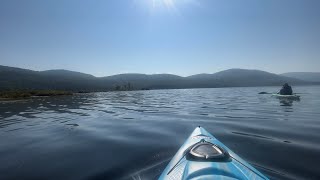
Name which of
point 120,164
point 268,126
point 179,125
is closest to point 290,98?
point 268,126

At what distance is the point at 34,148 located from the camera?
1023 centimetres

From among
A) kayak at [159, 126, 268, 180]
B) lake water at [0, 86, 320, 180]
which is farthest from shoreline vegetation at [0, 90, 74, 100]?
kayak at [159, 126, 268, 180]

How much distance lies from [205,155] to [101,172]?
3438mm

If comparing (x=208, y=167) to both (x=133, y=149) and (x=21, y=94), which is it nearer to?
(x=133, y=149)


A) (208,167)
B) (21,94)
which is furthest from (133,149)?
(21,94)

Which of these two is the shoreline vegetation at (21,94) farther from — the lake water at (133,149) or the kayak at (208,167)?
the kayak at (208,167)

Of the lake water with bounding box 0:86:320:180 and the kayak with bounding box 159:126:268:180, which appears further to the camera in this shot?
the lake water with bounding box 0:86:320:180

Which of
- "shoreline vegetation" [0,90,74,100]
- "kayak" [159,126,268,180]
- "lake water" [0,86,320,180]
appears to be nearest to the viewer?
"kayak" [159,126,268,180]

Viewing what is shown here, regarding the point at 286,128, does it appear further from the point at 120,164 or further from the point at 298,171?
the point at 120,164

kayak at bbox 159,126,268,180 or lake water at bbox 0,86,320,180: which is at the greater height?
kayak at bbox 159,126,268,180

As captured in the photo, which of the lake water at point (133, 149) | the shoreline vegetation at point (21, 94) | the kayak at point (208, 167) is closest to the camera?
the kayak at point (208, 167)

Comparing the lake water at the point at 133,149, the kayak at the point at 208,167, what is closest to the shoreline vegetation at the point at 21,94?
the lake water at the point at 133,149

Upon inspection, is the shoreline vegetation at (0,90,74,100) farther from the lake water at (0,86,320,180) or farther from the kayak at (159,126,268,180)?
the kayak at (159,126,268,180)

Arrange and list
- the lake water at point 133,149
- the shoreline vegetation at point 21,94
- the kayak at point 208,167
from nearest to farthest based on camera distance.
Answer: the kayak at point 208,167, the lake water at point 133,149, the shoreline vegetation at point 21,94
